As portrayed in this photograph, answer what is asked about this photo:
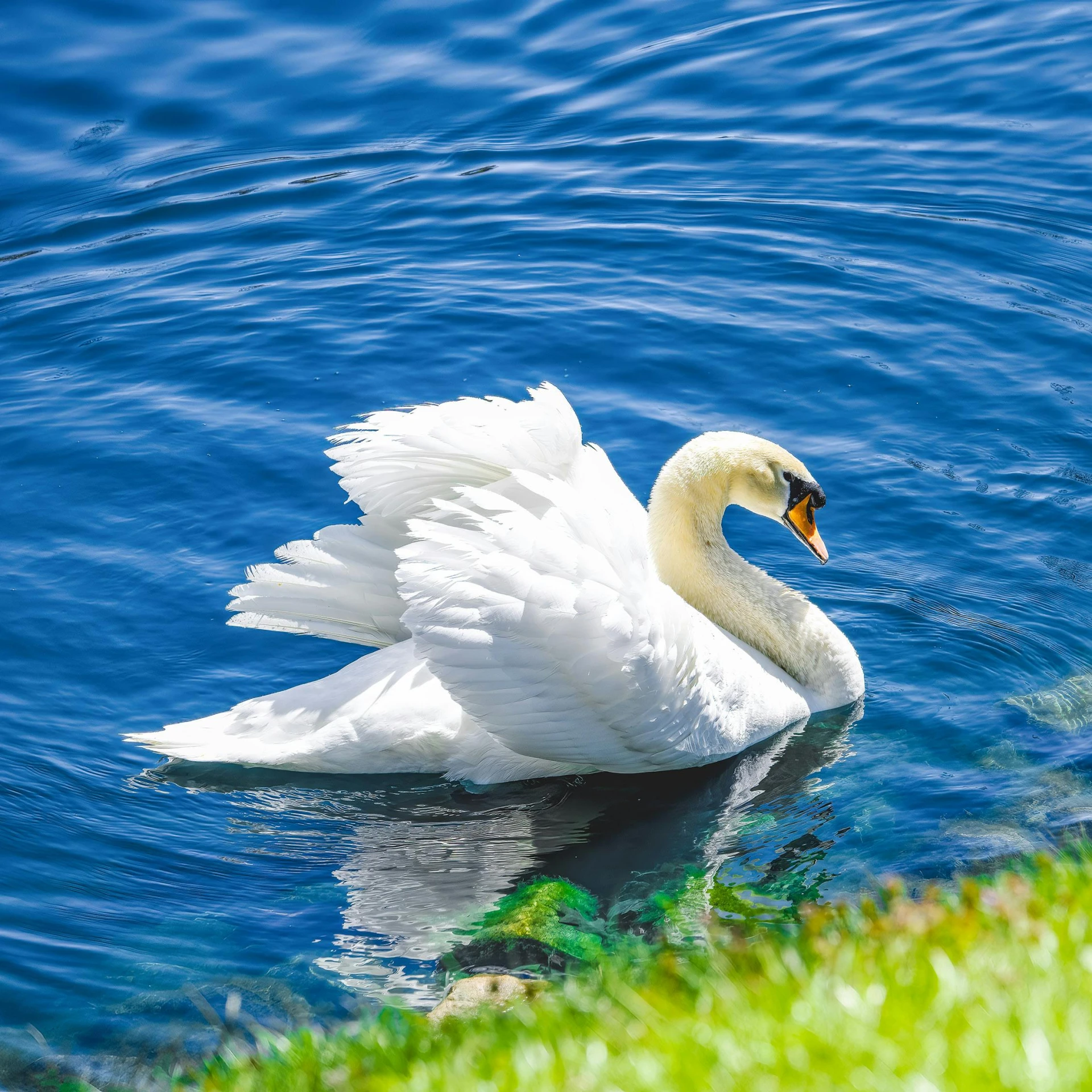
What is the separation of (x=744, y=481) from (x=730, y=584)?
510mm

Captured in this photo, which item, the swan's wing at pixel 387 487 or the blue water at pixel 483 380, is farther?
the swan's wing at pixel 387 487

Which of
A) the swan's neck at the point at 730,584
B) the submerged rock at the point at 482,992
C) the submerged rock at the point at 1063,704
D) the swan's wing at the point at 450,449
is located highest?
the swan's wing at the point at 450,449

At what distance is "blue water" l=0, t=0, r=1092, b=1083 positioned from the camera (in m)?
5.93

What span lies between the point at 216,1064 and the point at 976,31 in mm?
12936

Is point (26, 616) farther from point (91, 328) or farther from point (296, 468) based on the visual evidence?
point (91, 328)

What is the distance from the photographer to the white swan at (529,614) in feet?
18.7

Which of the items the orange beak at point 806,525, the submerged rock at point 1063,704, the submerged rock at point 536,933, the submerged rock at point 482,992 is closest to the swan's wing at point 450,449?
the orange beak at point 806,525

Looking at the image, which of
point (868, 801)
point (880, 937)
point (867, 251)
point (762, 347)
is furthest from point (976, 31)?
point (880, 937)

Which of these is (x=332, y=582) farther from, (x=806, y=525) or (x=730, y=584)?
(x=806, y=525)

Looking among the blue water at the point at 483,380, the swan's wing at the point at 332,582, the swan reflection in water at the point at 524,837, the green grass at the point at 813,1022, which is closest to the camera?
the green grass at the point at 813,1022

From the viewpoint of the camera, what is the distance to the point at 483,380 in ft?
31.4

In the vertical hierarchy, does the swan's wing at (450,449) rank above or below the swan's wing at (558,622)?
above

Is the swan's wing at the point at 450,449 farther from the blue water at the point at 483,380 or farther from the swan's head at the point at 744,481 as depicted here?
the blue water at the point at 483,380

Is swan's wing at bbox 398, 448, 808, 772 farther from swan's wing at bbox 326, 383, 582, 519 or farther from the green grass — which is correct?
the green grass
